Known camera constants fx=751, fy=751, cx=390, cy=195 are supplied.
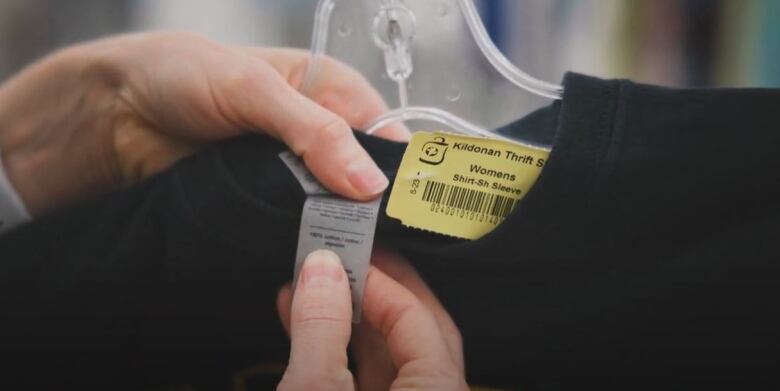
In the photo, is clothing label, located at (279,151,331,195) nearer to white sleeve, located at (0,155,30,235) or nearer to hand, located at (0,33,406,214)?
hand, located at (0,33,406,214)

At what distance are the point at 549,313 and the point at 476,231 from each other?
0.06 metres

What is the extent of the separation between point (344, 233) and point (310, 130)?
0.21ft

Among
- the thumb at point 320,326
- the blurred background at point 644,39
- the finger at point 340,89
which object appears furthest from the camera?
the blurred background at point 644,39

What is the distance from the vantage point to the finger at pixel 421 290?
0.39 metres

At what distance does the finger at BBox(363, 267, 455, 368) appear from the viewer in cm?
37

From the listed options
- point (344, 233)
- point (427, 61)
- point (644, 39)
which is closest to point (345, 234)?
point (344, 233)

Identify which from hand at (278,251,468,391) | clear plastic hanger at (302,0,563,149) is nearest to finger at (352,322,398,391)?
hand at (278,251,468,391)

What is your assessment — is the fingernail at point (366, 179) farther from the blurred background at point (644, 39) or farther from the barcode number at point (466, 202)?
the blurred background at point (644, 39)

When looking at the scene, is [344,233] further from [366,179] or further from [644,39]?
[644,39]

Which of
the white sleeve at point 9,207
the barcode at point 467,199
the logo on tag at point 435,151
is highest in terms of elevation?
the logo on tag at point 435,151

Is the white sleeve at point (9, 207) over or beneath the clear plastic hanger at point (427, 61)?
beneath

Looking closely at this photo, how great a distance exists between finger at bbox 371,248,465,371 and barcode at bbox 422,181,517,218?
4 centimetres

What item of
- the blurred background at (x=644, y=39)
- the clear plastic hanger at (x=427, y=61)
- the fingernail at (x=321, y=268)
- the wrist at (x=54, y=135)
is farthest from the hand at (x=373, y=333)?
the blurred background at (x=644, y=39)

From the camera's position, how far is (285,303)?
420 millimetres
